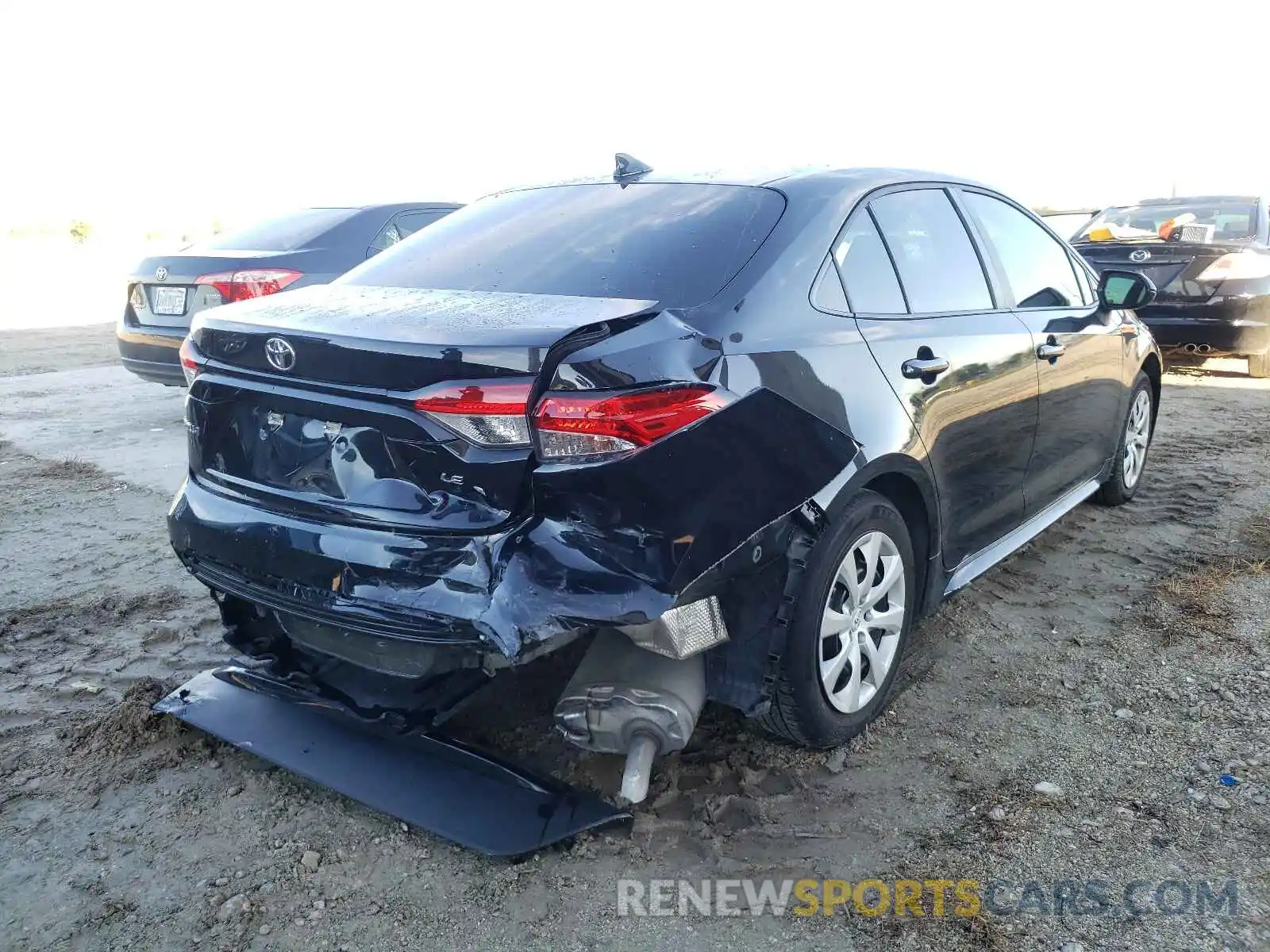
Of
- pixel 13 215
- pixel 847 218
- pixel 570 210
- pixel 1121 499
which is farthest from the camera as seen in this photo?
pixel 13 215

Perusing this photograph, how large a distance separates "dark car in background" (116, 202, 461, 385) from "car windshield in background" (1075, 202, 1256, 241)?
583 cm

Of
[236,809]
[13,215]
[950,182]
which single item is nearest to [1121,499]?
[950,182]

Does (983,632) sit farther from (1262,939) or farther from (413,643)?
(413,643)

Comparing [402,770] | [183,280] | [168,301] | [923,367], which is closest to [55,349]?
[168,301]

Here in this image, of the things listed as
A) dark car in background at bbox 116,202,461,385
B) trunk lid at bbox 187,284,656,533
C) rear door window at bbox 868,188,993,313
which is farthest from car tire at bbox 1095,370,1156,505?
dark car in background at bbox 116,202,461,385

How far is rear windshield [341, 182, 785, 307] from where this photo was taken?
2.65 meters

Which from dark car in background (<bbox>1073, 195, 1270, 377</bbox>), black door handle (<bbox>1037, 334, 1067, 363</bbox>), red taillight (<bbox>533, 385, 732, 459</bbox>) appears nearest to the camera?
red taillight (<bbox>533, 385, 732, 459</bbox>)

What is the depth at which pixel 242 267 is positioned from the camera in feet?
20.7

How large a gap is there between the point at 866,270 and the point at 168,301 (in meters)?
5.15

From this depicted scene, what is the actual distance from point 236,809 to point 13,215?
49.1 metres

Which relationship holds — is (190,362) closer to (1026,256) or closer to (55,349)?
(1026,256)

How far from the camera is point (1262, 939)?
2.18 meters

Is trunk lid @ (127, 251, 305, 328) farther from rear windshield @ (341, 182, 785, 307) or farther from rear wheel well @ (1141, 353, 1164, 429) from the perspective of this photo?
rear wheel well @ (1141, 353, 1164, 429)

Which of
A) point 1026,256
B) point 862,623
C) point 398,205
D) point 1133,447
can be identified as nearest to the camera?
point 862,623
